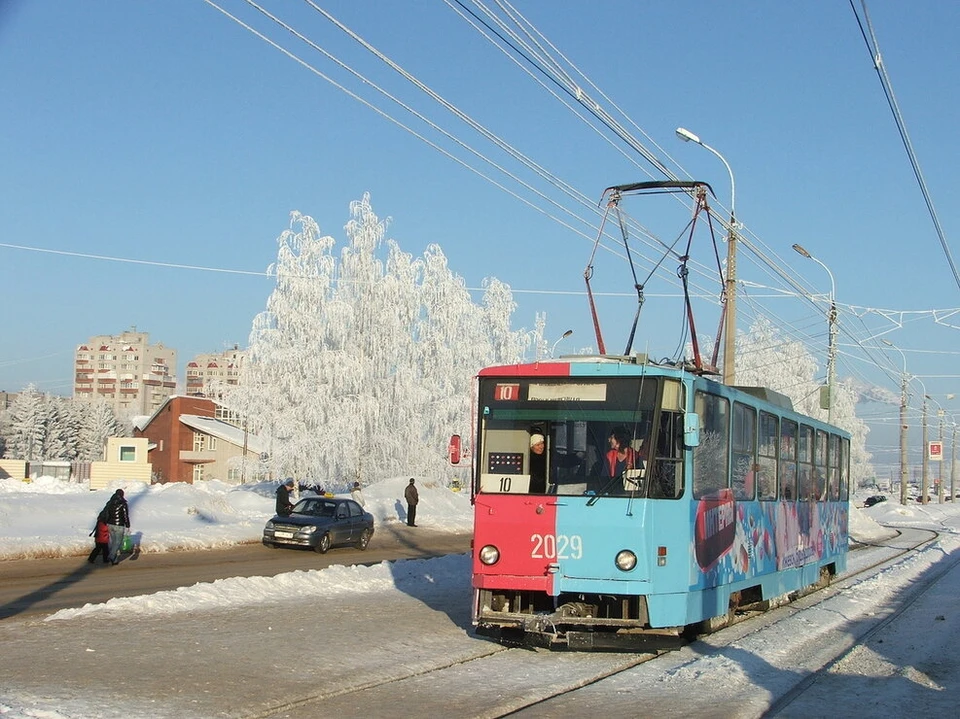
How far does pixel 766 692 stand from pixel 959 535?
39.4m

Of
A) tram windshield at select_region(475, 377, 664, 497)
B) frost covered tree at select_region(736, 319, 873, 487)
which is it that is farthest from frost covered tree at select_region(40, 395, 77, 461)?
tram windshield at select_region(475, 377, 664, 497)

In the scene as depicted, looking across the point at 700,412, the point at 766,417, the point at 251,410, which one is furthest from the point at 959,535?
the point at 700,412

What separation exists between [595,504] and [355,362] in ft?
114

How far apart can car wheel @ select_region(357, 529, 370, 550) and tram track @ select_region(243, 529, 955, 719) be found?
58.5ft

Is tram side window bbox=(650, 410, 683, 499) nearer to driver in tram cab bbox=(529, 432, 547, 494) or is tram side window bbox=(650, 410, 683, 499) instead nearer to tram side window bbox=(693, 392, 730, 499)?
tram side window bbox=(693, 392, 730, 499)

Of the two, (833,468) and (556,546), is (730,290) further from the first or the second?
(556,546)

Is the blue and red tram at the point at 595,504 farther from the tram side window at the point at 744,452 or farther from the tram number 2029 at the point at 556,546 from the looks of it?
the tram side window at the point at 744,452

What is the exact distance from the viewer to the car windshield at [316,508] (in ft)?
96.1

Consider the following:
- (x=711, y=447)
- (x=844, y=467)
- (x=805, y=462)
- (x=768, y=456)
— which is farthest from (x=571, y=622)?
(x=844, y=467)

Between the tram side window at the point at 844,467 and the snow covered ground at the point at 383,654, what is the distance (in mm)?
2055

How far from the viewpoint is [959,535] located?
44.5 m

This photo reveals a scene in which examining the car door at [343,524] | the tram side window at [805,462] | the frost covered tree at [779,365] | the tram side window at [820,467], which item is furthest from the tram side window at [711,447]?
the frost covered tree at [779,365]

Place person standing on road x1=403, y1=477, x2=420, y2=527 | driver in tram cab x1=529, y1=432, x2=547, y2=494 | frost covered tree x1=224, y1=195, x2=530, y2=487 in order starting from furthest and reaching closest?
frost covered tree x1=224, y1=195, x2=530, y2=487 < person standing on road x1=403, y1=477, x2=420, y2=527 < driver in tram cab x1=529, y1=432, x2=547, y2=494

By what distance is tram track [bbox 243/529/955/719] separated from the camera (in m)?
8.47
